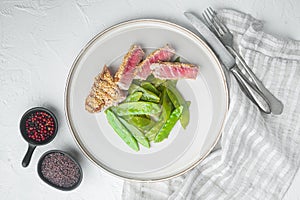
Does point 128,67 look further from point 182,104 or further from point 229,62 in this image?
point 229,62

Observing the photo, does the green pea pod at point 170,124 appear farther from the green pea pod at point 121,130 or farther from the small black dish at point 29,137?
the small black dish at point 29,137

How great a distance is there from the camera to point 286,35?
1957 millimetres

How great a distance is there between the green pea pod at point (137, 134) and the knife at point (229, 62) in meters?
0.41

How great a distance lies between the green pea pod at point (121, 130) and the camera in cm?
196

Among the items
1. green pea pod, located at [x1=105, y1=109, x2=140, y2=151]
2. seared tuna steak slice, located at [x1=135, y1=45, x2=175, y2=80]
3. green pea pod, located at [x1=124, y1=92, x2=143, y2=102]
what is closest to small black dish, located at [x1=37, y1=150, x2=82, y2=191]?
green pea pod, located at [x1=105, y1=109, x2=140, y2=151]

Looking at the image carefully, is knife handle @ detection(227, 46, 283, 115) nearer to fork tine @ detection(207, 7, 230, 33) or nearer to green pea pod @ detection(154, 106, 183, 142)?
fork tine @ detection(207, 7, 230, 33)

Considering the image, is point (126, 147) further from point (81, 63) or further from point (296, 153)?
point (296, 153)

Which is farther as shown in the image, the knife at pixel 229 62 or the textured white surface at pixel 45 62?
the textured white surface at pixel 45 62

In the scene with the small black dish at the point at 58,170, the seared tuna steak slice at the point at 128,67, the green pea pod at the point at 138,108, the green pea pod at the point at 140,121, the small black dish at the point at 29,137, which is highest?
the seared tuna steak slice at the point at 128,67

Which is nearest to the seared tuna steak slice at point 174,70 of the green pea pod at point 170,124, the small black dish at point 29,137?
the green pea pod at point 170,124

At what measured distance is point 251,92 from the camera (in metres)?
1.92

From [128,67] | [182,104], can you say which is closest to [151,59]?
[128,67]

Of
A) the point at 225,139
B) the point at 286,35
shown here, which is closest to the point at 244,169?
the point at 225,139

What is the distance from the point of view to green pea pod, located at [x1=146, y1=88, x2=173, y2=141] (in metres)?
1.93
